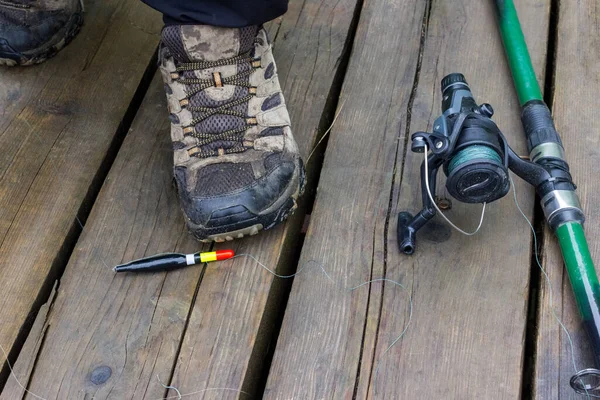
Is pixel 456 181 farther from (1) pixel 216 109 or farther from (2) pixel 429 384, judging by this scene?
(1) pixel 216 109

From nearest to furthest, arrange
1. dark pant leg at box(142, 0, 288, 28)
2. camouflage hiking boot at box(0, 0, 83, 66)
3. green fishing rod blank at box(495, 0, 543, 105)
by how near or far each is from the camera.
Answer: dark pant leg at box(142, 0, 288, 28) < green fishing rod blank at box(495, 0, 543, 105) < camouflage hiking boot at box(0, 0, 83, 66)

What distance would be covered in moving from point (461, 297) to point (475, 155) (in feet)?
1.00

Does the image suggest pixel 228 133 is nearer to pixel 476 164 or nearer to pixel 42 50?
pixel 476 164

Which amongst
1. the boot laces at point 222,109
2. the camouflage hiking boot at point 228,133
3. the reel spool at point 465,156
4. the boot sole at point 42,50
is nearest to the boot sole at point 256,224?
the camouflage hiking boot at point 228,133

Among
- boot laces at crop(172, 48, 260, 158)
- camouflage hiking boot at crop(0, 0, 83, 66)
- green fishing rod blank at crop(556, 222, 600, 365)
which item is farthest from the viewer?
camouflage hiking boot at crop(0, 0, 83, 66)

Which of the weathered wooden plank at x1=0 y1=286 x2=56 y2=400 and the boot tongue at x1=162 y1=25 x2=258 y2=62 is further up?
the boot tongue at x1=162 y1=25 x2=258 y2=62

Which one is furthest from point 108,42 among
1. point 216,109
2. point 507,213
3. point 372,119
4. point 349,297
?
point 507,213

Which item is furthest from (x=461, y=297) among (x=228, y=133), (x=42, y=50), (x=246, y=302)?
(x=42, y=50)

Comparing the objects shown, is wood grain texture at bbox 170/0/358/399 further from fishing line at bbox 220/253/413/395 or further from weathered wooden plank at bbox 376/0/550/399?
weathered wooden plank at bbox 376/0/550/399

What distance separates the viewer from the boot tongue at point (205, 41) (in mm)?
1478

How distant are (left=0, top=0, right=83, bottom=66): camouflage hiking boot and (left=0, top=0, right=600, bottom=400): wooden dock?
0.04 m

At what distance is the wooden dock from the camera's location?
1351 mm

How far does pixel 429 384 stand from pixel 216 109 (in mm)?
763

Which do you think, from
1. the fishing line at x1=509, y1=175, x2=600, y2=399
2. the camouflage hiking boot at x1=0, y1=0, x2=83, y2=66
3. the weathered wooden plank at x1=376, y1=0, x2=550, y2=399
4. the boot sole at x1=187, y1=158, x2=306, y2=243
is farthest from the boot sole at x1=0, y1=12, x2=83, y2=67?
the fishing line at x1=509, y1=175, x2=600, y2=399
